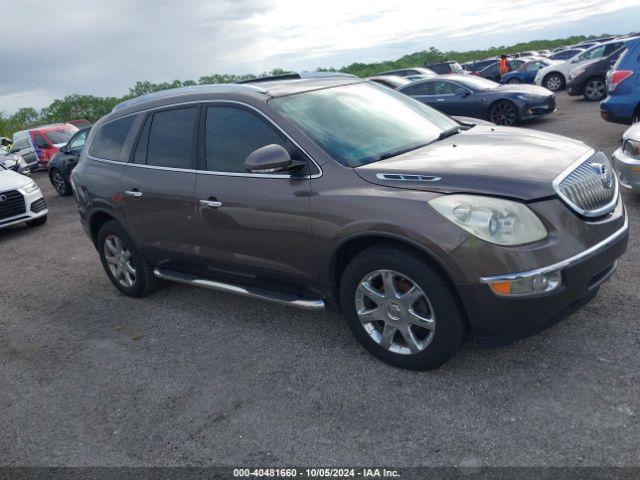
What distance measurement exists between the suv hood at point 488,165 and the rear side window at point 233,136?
0.84 metres

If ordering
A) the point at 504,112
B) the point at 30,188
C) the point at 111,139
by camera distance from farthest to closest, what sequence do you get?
the point at 504,112, the point at 30,188, the point at 111,139

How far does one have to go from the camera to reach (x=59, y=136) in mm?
18125

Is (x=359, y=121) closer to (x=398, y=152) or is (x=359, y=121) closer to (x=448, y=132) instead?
(x=398, y=152)

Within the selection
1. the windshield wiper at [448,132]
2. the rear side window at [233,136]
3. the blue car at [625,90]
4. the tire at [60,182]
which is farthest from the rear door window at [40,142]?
the windshield wiper at [448,132]

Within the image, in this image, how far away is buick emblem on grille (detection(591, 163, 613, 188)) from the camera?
365cm

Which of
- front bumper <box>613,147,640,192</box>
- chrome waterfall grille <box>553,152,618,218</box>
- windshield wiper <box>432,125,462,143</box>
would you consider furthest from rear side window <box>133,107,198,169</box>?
front bumper <box>613,147,640,192</box>

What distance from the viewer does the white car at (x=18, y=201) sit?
9.55 m

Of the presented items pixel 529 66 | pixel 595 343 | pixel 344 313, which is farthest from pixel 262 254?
pixel 529 66

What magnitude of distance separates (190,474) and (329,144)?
7.07 feet

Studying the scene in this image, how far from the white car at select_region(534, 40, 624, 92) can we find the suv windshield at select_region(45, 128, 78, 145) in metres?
16.3

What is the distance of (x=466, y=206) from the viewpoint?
3207 mm

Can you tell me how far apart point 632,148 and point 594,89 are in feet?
42.5

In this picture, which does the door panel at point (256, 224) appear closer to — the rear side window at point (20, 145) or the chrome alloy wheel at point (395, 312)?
the chrome alloy wheel at point (395, 312)

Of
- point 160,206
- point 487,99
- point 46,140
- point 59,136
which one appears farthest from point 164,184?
point 46,140
